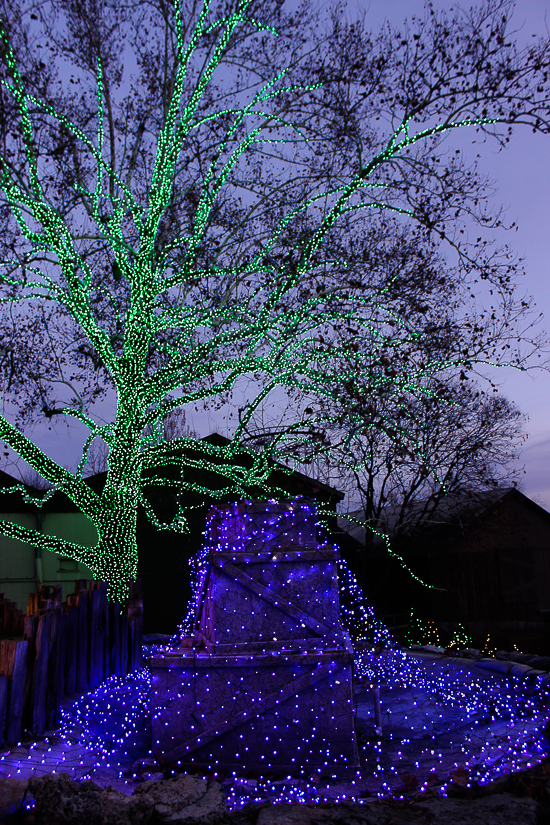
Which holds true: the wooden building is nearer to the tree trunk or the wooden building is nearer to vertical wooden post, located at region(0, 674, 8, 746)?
the tree trunk

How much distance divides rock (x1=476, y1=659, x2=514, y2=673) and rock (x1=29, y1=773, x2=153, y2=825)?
687 cm

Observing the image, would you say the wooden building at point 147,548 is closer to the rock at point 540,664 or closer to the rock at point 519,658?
the rock at point 519,658

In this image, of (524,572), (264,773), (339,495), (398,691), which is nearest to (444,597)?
(524,572)

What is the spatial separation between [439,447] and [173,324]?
8.28 meters

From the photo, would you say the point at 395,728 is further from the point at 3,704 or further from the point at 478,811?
the point at 3,704

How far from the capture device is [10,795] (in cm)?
438

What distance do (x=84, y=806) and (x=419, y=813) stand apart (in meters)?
2.43

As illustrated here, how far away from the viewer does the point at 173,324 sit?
30.0ft

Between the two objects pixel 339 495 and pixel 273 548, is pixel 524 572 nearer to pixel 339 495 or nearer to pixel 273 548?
pixel 339 495

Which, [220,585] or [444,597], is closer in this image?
[220,585]

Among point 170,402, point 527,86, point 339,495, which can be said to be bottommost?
point 339,495

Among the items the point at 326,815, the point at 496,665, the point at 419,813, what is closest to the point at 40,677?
the point at 326,815

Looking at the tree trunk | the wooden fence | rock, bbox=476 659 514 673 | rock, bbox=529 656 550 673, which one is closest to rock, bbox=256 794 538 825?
the wooden fence

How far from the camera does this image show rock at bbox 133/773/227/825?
4.25 m
